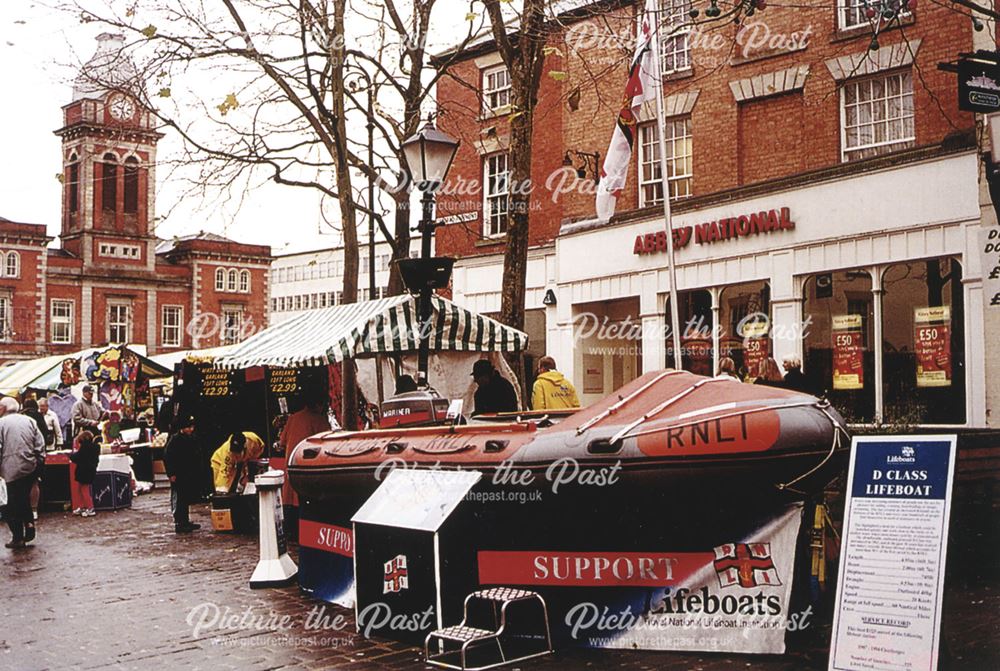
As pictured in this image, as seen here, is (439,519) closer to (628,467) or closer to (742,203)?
(628,467)

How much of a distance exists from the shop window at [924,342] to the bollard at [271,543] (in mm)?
9475

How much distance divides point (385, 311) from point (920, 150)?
8859 millimetres

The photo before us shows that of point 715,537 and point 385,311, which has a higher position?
point 385,311

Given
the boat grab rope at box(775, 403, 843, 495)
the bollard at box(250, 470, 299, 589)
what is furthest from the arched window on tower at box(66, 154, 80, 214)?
the boat grab rope at box(775, 403, 843, 495)

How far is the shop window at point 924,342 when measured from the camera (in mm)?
15719

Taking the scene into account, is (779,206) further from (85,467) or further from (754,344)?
(85,467)

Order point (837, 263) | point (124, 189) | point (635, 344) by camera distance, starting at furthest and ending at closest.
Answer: point (124, 189)
point (635, 344)
point (837, 263)

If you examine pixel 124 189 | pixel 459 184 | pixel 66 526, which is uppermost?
pixel 124 189

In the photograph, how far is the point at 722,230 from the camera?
1917 cm

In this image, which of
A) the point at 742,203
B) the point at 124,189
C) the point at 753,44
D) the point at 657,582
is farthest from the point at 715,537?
the point at 124,189

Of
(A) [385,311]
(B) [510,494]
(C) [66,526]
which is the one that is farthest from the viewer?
(C) [66,526]

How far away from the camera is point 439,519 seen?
6902 millimetres

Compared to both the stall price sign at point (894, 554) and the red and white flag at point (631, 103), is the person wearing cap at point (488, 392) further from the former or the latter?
the stall price sign at point (894, 554)

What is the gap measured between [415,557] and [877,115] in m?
13.3
